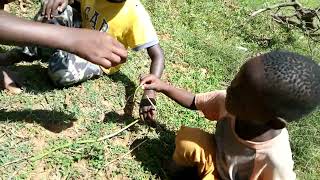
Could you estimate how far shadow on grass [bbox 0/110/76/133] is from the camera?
265 centimetres

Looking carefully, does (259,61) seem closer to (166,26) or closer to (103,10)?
(103,10)

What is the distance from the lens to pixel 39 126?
264 centimetres

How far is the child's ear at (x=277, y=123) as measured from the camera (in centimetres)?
204

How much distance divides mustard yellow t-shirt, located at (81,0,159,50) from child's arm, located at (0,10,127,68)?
2.86 feet

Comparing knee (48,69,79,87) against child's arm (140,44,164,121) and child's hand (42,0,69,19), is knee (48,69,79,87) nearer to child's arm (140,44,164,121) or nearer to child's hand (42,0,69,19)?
child's hand (42,0,69,19)

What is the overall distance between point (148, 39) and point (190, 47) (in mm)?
889

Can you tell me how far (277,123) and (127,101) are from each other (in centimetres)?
116

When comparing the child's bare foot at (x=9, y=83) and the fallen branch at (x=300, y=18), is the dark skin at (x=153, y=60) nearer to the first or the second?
the child's bare foot at (x=9, y=83)

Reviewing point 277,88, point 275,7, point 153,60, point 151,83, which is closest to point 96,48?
point 151,83

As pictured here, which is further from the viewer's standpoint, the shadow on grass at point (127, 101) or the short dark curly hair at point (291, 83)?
the shadow on grass at point (127, 101)

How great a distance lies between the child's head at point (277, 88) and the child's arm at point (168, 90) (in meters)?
0.52

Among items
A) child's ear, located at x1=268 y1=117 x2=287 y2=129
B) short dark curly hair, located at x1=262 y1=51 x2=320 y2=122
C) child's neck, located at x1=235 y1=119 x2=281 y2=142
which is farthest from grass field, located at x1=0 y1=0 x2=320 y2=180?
short dark curly hair, located at x1=262 y1=51 x2=320 y2=122

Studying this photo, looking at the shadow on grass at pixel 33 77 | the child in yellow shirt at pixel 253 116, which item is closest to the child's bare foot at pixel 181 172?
the child in yellow shirt at pixel 253 116

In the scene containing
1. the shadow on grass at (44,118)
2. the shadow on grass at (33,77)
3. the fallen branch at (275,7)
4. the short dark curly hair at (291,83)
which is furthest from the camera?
the fallen branch at (275,7)
